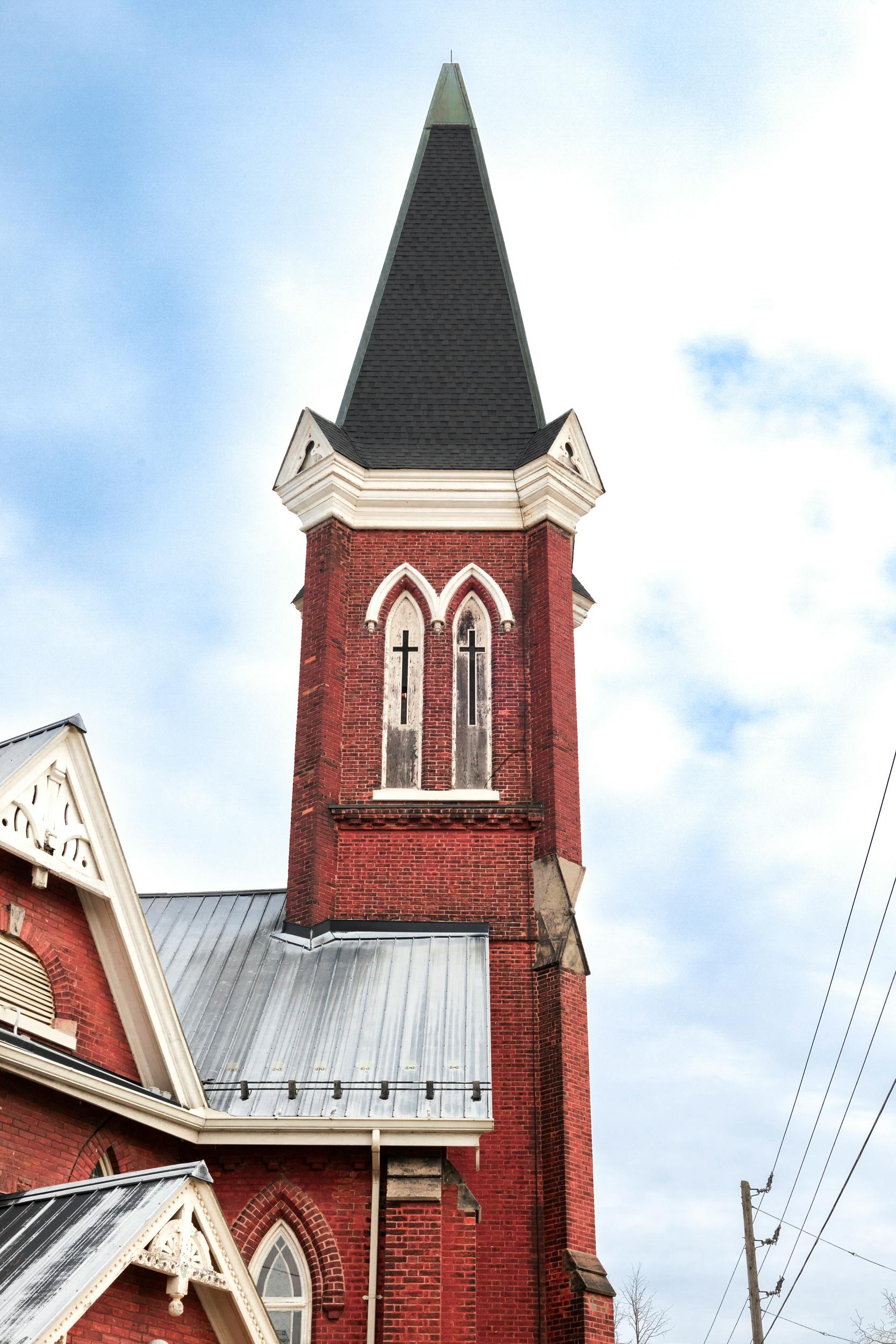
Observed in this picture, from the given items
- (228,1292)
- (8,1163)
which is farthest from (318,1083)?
(228,1292)

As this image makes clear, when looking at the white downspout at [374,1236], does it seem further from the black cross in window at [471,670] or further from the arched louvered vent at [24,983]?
the black cross in window at [471,670]

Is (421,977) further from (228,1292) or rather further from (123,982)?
(228,1292)

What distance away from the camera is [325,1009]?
51.9 ft

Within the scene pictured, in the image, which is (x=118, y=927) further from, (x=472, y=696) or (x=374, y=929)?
(x=472, y=696)

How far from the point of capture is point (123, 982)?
13.3 meters

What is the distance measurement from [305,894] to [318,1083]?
3753 millimetres

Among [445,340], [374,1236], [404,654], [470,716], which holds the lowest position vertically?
[374,1236]

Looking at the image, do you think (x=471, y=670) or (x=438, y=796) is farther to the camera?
(x=471, y=670)

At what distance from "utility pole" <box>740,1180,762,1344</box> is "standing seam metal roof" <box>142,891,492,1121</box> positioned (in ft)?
46.8

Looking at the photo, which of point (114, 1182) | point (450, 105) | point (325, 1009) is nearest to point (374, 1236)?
point (325, 1009)

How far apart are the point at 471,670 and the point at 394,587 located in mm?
1648

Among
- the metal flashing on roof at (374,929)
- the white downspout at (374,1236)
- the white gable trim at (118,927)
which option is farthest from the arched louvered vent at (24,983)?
the metal flashing on roof at (374,929)

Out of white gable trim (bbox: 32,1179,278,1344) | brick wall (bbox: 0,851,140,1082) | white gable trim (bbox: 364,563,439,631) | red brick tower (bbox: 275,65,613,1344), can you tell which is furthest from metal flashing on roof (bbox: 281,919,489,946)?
white gable trim (bbox: 32,1179,278,1344)

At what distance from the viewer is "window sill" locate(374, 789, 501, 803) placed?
1872cm
